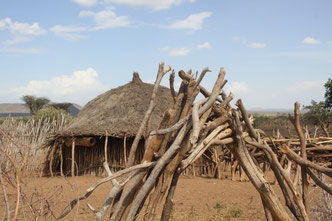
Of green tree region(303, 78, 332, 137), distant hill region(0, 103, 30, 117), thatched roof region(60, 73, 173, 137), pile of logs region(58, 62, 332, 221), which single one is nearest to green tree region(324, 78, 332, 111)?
green tree region(303, 78, 332, 137)

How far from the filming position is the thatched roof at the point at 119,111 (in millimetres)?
11062

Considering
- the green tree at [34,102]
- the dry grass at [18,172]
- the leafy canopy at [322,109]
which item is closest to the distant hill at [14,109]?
the green tree at [34,102]

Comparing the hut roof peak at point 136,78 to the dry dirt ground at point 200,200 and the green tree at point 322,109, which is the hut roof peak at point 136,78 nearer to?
the dry dirt ground at point 200,200

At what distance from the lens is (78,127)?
1146cm

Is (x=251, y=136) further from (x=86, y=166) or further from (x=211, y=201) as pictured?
(x=86, y=166)

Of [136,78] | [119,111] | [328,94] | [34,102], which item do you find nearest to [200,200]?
[119,111]

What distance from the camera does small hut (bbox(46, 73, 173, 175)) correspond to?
11062mm

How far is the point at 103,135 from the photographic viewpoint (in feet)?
35.4

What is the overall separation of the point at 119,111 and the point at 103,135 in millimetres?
1605

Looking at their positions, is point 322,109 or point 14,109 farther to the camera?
point 14,109

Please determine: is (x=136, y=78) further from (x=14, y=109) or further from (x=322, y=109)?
(x=14, y=109)

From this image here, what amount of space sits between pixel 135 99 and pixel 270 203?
10.1 m

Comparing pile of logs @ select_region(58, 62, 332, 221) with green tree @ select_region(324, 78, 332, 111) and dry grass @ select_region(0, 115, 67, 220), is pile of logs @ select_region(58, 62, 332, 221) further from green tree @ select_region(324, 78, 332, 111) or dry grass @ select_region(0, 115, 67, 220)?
green tree @ select_region(324, 78, 332, 111)

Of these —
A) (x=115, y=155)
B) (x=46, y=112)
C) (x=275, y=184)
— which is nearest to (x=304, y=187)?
(x=275, y=184)
